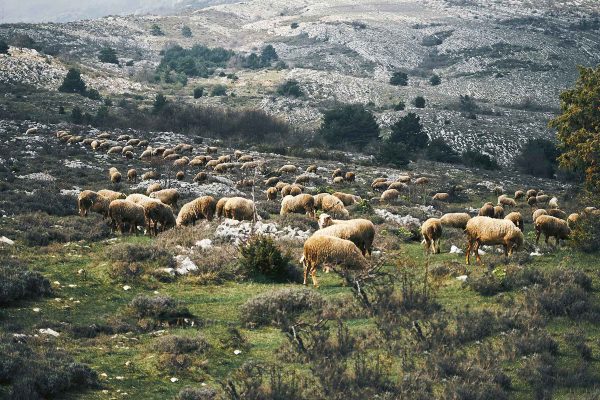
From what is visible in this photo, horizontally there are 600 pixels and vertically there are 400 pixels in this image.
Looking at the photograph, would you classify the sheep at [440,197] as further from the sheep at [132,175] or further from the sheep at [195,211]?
the sheep at [195,211]

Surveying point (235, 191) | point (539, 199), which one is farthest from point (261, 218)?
point (539, 199)

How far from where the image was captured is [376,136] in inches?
2943

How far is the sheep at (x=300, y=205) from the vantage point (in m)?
27.6

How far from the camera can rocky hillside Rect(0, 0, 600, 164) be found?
3376 inches

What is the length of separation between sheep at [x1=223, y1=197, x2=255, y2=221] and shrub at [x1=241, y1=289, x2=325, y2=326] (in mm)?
10653

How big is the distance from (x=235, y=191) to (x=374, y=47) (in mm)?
129575

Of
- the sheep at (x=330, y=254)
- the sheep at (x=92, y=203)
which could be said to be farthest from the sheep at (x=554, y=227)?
the sheep at (x=92, y=203)

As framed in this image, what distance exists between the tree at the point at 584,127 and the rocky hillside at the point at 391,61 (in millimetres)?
50381

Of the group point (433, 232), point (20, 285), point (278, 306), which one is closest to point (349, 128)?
point (433, 232)

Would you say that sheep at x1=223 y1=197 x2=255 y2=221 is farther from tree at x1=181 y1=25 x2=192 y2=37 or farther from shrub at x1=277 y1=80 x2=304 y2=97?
tree at x1=181 y1=25 x2=192 y2=37

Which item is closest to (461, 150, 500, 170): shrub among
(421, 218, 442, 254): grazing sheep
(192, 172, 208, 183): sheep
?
(192, 172, 208, 183): sheep

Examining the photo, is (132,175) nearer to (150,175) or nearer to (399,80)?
(150,175)

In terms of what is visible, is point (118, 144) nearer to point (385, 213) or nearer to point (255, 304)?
point (385, 213)

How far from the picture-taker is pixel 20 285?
13008 mm
